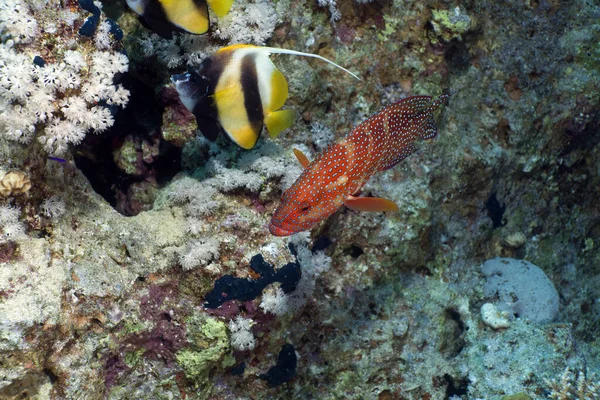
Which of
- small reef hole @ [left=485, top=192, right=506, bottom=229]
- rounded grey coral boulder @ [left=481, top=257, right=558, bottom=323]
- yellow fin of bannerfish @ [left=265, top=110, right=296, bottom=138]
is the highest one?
yellow fin of bannerfish @ [left=265, top=110, right=296, bottom=138]

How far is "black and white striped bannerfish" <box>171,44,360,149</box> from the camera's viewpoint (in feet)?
9.19

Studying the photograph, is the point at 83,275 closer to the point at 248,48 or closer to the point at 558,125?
the point at 248,48

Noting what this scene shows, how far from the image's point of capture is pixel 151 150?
164 inches

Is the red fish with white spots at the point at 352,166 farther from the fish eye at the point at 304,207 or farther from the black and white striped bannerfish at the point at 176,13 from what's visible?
the black and white striped bannerfish at the point at 176,13

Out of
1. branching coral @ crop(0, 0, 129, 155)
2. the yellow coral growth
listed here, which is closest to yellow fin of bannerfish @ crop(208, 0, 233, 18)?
branching coral @ crop(0, 0, 129, 155)

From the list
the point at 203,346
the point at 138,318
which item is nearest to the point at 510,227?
the point at 203,346

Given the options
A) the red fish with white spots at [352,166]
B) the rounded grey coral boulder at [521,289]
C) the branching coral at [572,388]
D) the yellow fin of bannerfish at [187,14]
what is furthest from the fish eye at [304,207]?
the rounded grey coral boulder at [521,289]

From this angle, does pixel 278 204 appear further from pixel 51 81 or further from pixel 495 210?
pixel 495 210

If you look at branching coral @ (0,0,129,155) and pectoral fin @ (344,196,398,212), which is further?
branching coral @ (0,0,129,155)

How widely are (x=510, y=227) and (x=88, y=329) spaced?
15.2 feet

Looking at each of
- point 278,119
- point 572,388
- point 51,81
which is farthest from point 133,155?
point 572,388

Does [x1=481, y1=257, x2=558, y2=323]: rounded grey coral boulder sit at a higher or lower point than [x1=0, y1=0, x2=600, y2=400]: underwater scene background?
lower

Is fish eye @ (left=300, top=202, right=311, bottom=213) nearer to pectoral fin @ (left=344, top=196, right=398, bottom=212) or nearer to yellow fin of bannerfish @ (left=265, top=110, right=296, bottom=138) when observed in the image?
pectoral fin @ (left=344, top=196, right=398, bottom=212)

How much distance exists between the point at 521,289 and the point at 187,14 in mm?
4240
